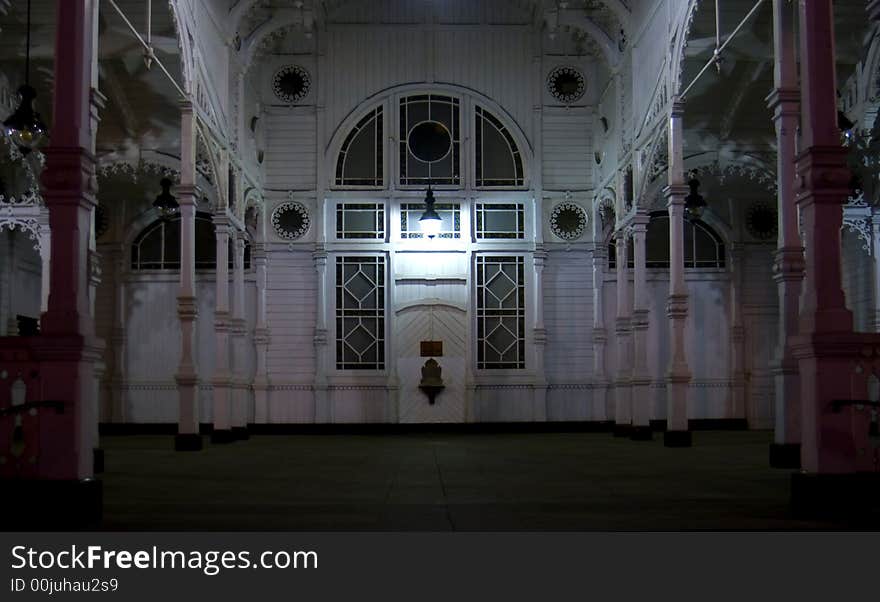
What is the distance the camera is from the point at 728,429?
87.7 ft

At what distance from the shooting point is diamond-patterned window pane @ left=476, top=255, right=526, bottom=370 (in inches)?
1035

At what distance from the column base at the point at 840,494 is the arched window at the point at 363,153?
19455 mm

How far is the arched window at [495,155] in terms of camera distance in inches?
1051

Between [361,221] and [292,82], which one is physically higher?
[292,82]

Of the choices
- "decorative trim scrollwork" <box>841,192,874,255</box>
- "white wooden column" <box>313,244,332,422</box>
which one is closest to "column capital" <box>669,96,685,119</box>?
"decorative trim scrollwork" <box>841,192,874,255</box>

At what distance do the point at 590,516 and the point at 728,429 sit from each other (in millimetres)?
19725

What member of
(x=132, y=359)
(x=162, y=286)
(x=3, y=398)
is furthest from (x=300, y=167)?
(x=3, y=398)

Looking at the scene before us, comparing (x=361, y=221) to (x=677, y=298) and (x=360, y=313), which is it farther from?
(x=677, y=298)

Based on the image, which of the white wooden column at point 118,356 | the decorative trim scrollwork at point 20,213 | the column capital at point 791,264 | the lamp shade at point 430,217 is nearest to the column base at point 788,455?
the column capital at point 791,264

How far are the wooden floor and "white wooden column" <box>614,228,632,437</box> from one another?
3.02 metres

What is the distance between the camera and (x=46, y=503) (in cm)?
784

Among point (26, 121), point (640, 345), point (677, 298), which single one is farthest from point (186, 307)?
point (640, 345)

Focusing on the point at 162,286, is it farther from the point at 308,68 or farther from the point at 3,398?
the point at 3,398

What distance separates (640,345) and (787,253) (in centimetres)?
816
